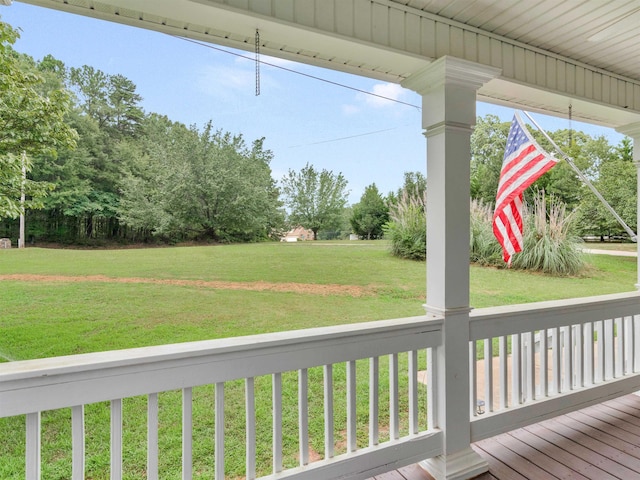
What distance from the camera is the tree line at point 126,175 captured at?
1.63 m

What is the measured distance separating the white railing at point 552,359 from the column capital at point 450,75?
1.29 m

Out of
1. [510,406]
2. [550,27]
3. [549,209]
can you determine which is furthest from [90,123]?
[549,209]

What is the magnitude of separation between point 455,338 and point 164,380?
1.43 metres

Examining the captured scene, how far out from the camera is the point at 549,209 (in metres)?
3.49

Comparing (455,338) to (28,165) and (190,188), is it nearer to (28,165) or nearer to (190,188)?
(190,188)

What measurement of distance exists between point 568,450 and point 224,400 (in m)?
2.00

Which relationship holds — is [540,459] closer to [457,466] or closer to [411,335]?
[457,466]

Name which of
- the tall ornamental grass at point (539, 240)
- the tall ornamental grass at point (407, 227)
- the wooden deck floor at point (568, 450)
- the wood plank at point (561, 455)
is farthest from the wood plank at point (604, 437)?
the tall ornamental grass at point (407, 227)

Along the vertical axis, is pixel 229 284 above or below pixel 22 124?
below

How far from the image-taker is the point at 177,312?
199 centimetres

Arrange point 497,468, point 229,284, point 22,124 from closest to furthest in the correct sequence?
point 22,124 → point 497,468 → point 229,284

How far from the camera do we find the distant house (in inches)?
91.0

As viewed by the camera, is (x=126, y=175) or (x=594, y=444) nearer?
(x=126, y=175)

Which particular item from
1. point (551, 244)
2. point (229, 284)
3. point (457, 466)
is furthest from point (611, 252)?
point (229, 284)
